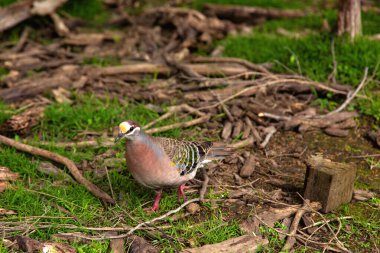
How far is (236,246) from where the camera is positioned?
4.27m

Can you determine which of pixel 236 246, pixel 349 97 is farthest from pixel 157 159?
pixel 349 97

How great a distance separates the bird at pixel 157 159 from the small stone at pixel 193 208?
0.12 metres

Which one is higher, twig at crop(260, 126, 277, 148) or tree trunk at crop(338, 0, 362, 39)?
tree trunk at crop(338, 0, 362, 39)

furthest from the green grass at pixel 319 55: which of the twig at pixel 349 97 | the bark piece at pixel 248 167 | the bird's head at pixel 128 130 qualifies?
the bird's head at pixel 128 130

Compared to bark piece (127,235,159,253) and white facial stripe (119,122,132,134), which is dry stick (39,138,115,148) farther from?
bark piece (127,235,159,253)

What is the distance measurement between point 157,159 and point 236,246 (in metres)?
0.98

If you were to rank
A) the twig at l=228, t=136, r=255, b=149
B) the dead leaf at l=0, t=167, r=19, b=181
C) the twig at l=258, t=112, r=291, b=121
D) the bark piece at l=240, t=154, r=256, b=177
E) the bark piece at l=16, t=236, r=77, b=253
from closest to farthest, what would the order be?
the bark piece at l=16, t=236, r=77, b=253 < the dead leaf at l=0, t=167, r=19, b=181 < the bark piece at l=240, t=154, r=256, b=177 < the twig at l=228, t=136, r=255, b=149 < the twig at l=258, t=112, r=291, b=121

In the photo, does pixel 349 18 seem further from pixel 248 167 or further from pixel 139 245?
pixel 139 245

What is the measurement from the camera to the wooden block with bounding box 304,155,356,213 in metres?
4.70

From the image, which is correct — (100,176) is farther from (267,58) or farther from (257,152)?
(267,58)

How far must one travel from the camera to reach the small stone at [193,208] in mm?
4812

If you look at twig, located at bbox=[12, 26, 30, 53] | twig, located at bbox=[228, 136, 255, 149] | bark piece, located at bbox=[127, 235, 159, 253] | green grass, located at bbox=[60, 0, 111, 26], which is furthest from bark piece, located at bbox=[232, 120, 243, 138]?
green grass, located at bbox=[60, 0, 111, 26]

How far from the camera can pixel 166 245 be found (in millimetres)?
4391

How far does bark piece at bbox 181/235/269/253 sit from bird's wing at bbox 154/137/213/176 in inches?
30.5
